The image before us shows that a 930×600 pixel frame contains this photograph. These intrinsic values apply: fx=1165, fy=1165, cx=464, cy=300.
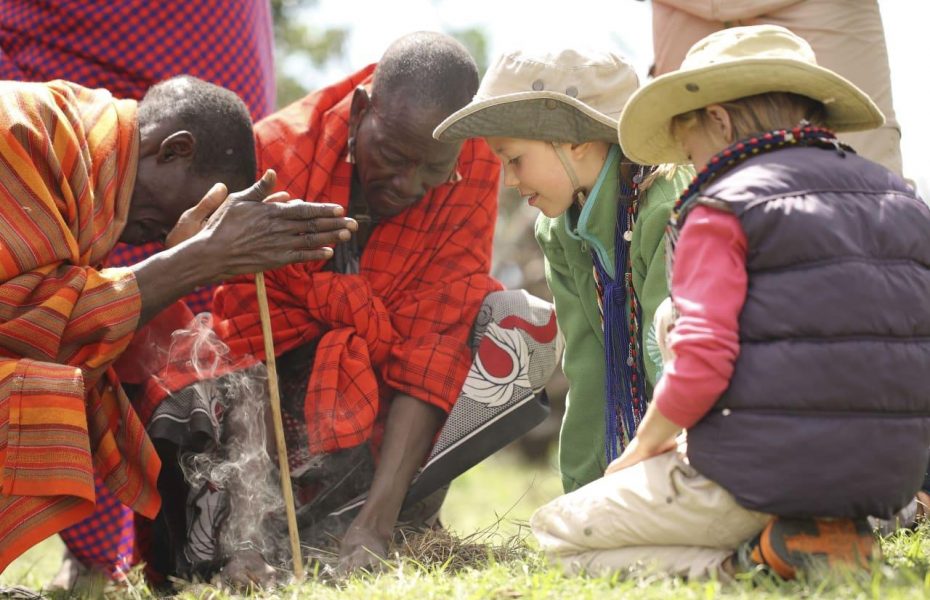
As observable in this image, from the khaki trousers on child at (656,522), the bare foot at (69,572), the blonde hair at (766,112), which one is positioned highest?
the blonde hair at (766,112)

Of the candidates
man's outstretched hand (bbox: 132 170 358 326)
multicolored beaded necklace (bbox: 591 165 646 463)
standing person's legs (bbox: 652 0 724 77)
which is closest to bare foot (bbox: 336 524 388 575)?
multicolored beaded necklace (bbox: 591 165 646 463)

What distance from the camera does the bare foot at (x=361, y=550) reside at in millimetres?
3523

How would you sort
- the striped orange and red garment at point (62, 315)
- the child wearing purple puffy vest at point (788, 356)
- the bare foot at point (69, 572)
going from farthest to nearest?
the bare foot at point (69, 572), the striped orange and red garment at point (62, 315), the child wearing purple puffy vest at point (788, 356)

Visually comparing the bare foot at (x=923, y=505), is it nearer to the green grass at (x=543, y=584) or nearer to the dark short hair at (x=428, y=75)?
the green grass at (x=543, y=584)

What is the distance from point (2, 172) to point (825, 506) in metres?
2.52

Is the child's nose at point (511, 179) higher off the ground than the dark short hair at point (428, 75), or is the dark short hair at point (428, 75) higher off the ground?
the dark short hair at point (428, 75)

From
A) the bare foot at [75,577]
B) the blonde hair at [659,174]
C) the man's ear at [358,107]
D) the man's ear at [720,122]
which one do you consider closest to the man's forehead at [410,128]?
the man's ear at [358,107]

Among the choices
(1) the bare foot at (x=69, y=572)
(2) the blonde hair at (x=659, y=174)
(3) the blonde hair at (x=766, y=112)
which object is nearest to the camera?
(3) the blonde hair at (x=766, y=112)

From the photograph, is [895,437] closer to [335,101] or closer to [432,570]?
[432,570]

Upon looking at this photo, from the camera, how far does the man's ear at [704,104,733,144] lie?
299cm

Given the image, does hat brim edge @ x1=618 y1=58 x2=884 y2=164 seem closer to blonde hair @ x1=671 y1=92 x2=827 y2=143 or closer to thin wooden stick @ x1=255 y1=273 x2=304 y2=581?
blonde hair @ x1=671 y1=92 x2=827 y2=143

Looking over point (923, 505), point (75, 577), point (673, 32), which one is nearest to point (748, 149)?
point (923, 505)

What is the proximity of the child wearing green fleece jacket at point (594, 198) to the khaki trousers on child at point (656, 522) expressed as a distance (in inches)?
21.8

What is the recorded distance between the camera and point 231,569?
3.55 metres
